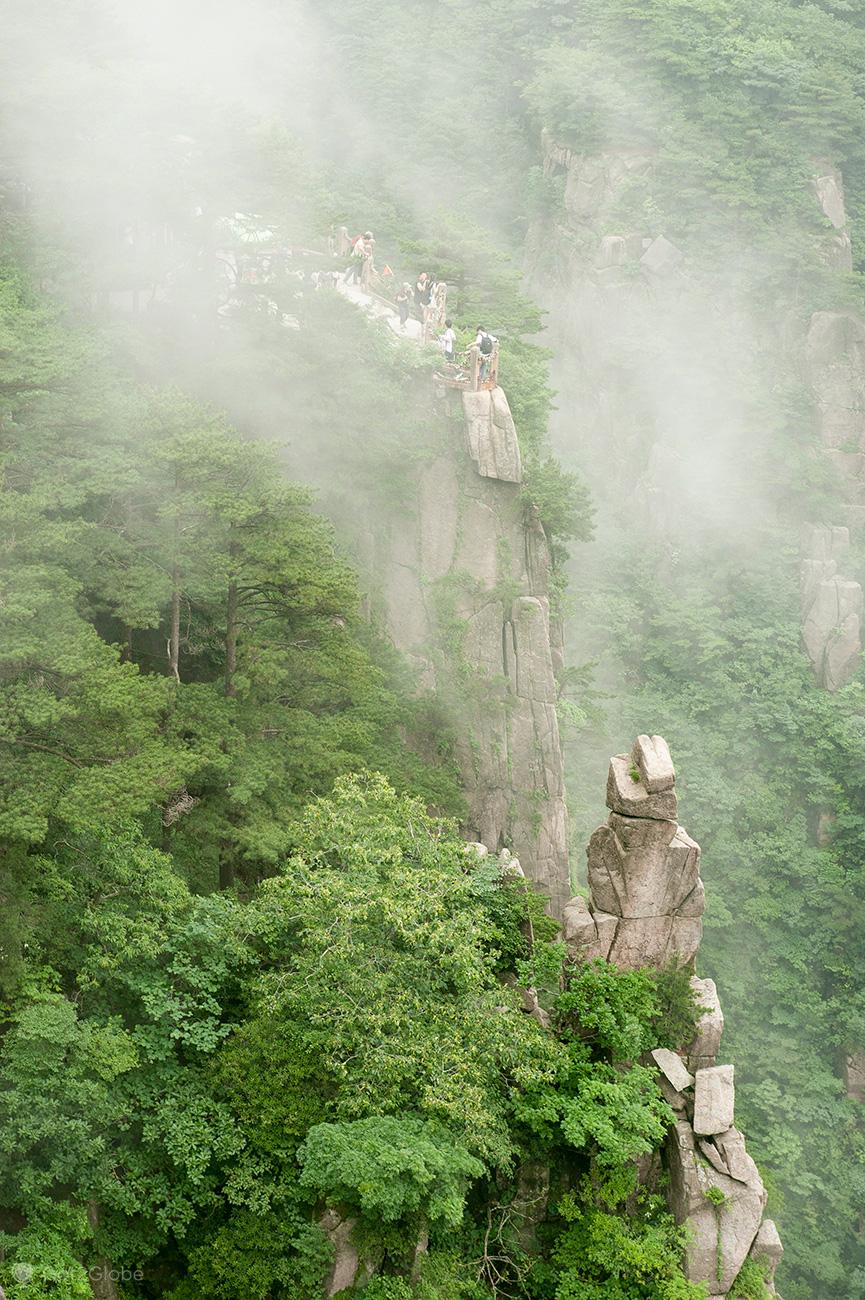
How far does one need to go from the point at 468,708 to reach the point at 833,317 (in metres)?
25.6

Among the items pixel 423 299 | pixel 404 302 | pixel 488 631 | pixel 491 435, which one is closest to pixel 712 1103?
pixel 488 631

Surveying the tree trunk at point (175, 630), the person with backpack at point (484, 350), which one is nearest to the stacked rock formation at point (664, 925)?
the tree trunk at point (175, 630)

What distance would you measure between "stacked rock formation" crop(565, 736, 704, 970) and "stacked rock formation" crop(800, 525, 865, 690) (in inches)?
827

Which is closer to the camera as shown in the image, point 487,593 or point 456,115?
point 487,593

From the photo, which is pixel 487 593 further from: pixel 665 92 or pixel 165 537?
pixel 665 92

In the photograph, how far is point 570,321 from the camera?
49.1 metres

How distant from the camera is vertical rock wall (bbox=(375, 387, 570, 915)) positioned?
29.6 metres

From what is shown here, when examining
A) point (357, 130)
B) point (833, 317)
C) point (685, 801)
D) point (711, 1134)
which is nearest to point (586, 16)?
point (357, 130)

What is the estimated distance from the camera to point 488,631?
98.2 ft

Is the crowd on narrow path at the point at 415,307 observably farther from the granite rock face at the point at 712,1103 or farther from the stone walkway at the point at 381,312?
the granite rock face at the point at 712,1103

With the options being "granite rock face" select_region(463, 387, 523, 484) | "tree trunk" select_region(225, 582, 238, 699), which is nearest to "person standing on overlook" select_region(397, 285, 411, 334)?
"granite rock face" select_region(463, 387, 523, 484)

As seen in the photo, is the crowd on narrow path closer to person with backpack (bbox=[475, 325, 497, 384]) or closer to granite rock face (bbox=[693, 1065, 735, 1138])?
person with backpack (bbox=[475, 325, 497, 384])

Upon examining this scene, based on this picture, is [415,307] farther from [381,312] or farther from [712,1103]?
[712,1103]

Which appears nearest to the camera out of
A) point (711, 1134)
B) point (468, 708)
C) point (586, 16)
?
point (711, 1134)
